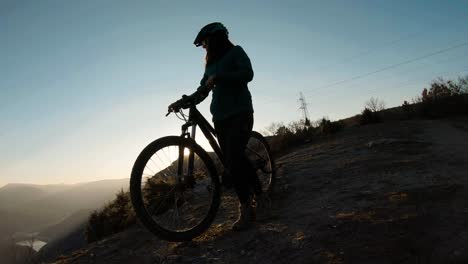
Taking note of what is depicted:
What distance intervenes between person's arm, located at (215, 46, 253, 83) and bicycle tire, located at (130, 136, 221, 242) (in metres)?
0.74

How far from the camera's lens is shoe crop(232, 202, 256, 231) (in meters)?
3.47

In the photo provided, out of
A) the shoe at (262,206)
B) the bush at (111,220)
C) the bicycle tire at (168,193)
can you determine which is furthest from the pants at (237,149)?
the bush at (111,220)

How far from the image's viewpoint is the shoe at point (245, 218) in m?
3.47

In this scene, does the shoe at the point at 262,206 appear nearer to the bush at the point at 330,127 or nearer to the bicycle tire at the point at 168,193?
the bicycle tire at the point at 168,193

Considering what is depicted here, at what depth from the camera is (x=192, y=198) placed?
377cm

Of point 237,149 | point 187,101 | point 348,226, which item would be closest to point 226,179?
point 237,149

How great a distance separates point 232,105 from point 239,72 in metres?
0.37

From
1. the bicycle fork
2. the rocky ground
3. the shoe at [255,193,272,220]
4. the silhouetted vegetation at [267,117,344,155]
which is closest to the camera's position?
the rocky ground

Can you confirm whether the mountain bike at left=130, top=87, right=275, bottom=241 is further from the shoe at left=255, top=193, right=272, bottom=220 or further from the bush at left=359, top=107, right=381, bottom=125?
the bush at left=359, top=107, right=381, bottom=125

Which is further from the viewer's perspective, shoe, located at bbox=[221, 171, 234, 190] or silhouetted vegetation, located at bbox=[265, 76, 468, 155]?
silhouetted vegetation, located at bbox=[265, 76, 468, 155]

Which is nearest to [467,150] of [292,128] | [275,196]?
[275,196]

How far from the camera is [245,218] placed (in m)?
3.57

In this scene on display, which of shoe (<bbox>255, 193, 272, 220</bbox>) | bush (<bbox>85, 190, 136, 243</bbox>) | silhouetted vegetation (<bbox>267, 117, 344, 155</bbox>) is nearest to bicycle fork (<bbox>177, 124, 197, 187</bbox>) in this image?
shoe (<bbox>255, 193, 272, 220</bbox>)

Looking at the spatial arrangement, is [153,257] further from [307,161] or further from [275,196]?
[307,161]
